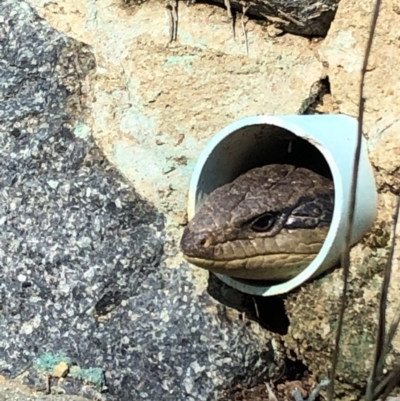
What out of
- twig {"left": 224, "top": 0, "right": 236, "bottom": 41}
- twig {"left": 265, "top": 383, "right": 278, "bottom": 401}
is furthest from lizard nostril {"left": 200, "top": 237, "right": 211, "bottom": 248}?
twig {"left": 224, "top": 0, "right": 236, "bottom": 41}

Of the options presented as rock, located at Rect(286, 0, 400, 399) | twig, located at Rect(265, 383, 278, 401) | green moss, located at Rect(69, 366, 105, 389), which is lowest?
green moss, located at Rect(69, 366, 105, 389)

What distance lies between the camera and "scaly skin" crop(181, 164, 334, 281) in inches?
83.2

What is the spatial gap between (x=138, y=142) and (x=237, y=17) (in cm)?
47

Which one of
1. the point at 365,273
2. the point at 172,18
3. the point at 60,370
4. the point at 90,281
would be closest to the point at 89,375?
the point at 60,370

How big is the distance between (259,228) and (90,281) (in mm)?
487

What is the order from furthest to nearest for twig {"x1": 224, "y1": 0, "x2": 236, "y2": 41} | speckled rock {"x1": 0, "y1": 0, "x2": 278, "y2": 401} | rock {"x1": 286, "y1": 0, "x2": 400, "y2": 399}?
twig {"x1": 224, "y1": 0, "x2": 236, "y2": 41} → speckled rock {"x1": 0, "y1": 0, "x2": 278, "y2": 401} → rock {"x1": 286, "y1": 0, "x2": 400, "y2": 399}

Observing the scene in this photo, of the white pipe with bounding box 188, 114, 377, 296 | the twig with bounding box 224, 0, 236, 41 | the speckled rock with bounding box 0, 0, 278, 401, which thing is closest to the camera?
the white pipe with bounding box 188, 114, 377, 296

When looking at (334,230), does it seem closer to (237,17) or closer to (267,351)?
(267,351)

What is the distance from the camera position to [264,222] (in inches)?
86.2

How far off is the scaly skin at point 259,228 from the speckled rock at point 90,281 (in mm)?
212

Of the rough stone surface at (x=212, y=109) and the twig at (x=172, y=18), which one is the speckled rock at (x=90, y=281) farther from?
the twig at (x=172, y=18)

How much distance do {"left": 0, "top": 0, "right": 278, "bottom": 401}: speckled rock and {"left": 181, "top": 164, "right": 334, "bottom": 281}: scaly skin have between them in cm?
21

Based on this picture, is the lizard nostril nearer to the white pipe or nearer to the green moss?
the white pipe

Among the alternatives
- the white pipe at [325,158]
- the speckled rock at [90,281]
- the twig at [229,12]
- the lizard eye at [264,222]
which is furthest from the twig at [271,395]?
the twig at [229,12]
